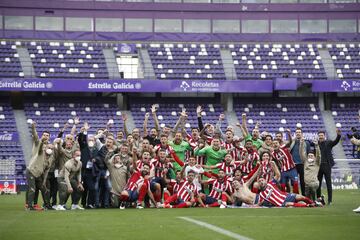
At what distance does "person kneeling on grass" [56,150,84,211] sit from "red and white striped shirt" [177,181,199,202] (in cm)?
259

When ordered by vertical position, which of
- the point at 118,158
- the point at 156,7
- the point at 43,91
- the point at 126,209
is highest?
the point at 156,7

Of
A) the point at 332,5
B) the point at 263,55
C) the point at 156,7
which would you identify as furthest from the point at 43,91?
the point at 332,5

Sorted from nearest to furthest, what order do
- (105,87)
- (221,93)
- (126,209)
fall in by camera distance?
(126,209) → (105,87) → (221,93)

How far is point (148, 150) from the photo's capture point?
20859 millimetres

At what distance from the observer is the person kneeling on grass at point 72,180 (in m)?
20.2

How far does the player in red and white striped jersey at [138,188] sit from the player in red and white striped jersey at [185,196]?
1.76ft

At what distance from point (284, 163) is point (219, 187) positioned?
2.10 m

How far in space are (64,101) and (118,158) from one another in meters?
28.0

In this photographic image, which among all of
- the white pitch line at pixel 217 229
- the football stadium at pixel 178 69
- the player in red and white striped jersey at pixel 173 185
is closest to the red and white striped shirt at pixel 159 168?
the player in red and white striped jersey at pixel 173 185

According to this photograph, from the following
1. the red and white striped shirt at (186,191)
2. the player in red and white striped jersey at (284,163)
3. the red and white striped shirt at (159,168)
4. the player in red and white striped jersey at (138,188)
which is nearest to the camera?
the player in red and white striped jersey at (138,188)

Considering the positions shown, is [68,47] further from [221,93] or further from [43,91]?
[221,93]

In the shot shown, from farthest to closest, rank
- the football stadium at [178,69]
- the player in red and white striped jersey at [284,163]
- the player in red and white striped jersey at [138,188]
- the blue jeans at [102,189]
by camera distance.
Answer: the football stadium at [178,69]
the player in red and white striped jersey at [284,163]
the blue jeans at [102,189]
the player in red and white striped jersey at [138,188]

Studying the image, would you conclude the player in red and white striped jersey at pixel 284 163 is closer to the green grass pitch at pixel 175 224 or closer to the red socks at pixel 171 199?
the green grass pitch at pixel 175 224

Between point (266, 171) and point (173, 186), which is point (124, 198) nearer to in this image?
point (173, 186)
